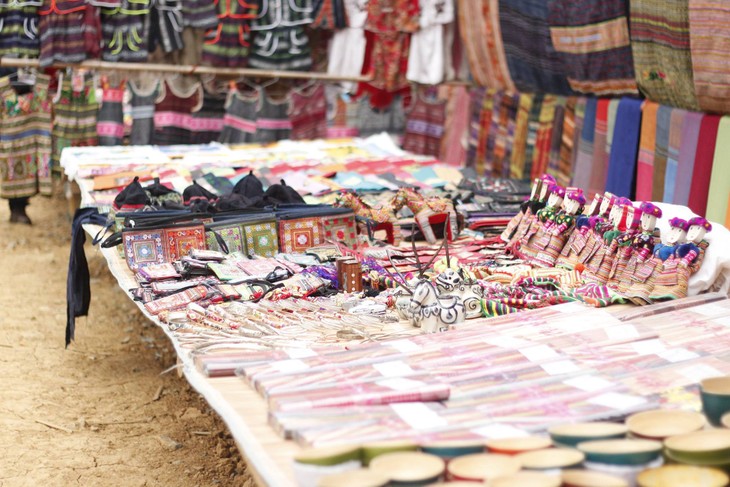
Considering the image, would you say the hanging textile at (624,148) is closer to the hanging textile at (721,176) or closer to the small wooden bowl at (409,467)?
the hanging textile at (721,176)

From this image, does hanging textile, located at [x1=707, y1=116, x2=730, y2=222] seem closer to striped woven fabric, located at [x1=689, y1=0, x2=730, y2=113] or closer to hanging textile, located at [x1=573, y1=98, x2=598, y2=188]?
striped woven fabric, located at [x1=689, y1=0, x2=730, y2=113]

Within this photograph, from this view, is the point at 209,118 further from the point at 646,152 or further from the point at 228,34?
the point at 646,152

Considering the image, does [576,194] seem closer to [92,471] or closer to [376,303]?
[376,303]

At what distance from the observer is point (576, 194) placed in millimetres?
4133

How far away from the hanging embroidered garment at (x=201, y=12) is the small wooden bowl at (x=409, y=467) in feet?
23.3

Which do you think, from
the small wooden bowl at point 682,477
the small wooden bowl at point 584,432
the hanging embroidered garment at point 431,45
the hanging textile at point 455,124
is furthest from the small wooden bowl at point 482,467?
the hanging embroidered garment at point 431,45

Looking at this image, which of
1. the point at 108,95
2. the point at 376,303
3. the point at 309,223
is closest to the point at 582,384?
the point at 376,303

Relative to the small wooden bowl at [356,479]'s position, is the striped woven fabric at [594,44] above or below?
above

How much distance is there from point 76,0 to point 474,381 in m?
6.61

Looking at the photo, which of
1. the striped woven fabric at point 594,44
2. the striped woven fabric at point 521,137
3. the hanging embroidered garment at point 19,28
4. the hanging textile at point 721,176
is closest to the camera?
the hanging textile at point 721,176

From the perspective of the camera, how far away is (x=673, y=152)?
5312 millimetres

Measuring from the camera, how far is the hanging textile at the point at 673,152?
5.23 meters

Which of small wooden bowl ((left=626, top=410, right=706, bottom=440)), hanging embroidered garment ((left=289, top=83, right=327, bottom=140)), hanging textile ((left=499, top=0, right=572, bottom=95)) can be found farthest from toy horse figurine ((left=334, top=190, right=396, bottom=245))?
hanging embroidered garment ((left=289, top=83, right=327, bottom=140))

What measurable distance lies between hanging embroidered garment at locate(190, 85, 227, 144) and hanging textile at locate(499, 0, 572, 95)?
9.06ft
